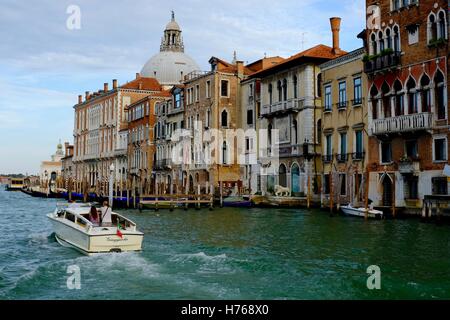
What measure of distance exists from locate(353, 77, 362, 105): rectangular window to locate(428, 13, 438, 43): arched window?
531cm

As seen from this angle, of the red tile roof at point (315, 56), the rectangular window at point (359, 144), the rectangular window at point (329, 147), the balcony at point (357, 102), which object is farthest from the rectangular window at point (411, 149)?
the red tile roof at point (315, 56)

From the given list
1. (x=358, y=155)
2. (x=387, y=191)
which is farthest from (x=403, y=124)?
(x=358, y=155)

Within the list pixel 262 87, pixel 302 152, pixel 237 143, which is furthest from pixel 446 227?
pixel 237 143

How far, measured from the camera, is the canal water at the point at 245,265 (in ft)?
32.5

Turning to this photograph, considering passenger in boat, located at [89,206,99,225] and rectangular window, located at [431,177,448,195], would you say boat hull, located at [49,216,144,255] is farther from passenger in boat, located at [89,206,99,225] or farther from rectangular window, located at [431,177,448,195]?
rectangular window, located at [431,177,448,195]

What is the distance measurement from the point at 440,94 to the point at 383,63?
370 cm

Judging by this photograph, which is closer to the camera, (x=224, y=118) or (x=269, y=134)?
(x=269, y=134)

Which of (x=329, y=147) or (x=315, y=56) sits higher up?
(x=315, y=56)

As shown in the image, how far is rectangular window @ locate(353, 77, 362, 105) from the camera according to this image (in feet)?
96.3

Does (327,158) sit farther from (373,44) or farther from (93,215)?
(93,215)

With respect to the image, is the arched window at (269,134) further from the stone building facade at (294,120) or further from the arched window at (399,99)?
the arched window at (399,99)

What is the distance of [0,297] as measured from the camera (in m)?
9.86

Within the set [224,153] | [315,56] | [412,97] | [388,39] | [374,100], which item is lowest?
[224,153]

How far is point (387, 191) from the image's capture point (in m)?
27.4
